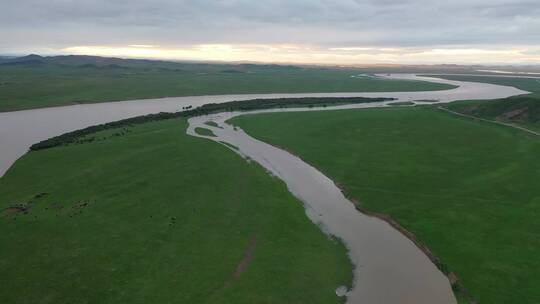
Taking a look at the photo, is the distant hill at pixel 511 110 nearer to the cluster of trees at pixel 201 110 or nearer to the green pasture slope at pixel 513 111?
the green pasture slope at pixel 513 111

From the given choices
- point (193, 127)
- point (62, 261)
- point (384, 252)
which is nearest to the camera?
point (62, 261)

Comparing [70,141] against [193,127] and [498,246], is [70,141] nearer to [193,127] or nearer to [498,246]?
[193,127]

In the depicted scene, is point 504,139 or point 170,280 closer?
point 170,280

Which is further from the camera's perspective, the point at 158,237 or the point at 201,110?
the point at 201,110

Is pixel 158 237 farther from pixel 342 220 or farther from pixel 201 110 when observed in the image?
pixel 201 110

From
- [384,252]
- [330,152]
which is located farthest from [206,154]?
[384,252]

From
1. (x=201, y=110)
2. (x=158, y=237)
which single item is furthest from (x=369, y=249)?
(x=201, y=110)

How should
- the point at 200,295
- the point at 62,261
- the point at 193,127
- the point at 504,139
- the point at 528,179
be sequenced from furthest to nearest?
the point at 193,127 < the point at 504,139 < the point at 528,179 < the point at 62,261 < the point at 200,295

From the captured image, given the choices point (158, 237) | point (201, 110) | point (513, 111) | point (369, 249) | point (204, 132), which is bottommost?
point (369, 249)
